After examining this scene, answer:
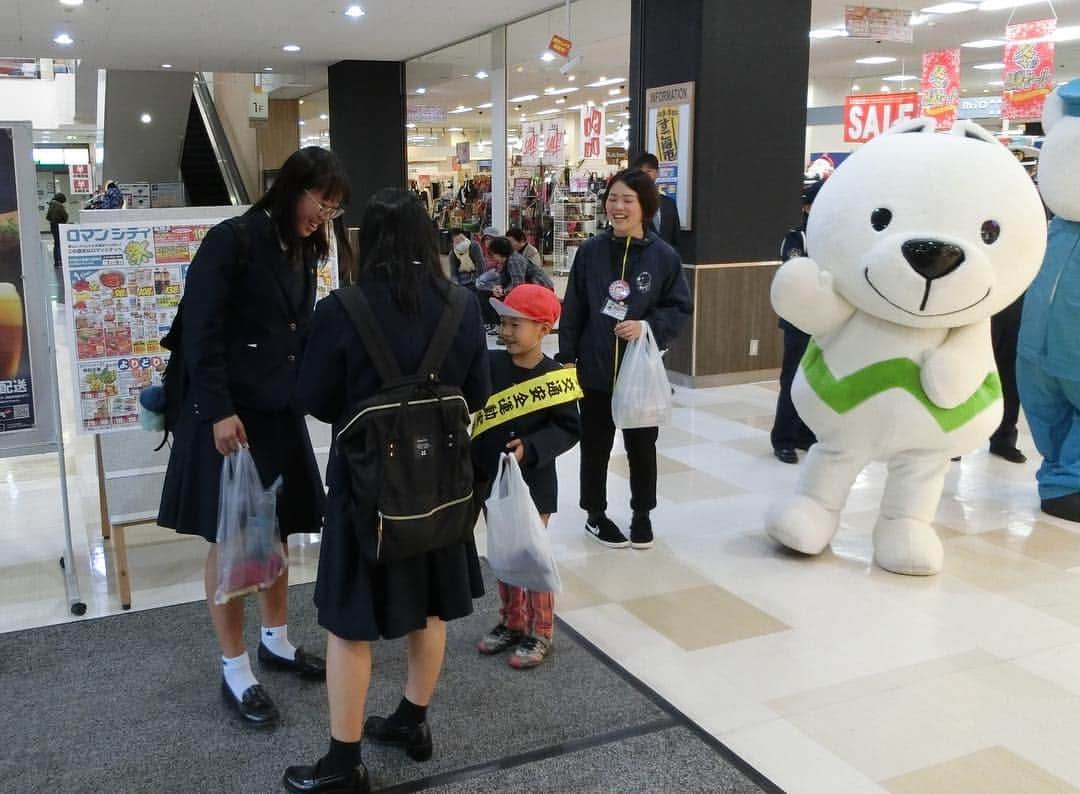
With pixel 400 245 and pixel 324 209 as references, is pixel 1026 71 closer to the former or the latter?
pixel 324 209

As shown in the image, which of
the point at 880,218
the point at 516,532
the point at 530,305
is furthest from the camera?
the point at 880,218

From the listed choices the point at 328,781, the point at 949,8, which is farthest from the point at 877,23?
the point at 328,781

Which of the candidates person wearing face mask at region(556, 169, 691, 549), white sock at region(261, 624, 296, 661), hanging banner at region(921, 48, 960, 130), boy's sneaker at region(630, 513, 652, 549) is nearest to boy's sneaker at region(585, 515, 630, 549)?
boy's sneaker at region(630, 513, 652, 549)

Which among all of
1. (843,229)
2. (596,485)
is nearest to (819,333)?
(843,229)

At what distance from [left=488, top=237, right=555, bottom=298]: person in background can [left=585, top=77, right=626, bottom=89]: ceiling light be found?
7294 mm

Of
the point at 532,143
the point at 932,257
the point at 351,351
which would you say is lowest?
the point at 351,351

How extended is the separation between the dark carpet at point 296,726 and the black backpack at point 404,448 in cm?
72

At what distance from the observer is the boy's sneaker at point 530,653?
294cm

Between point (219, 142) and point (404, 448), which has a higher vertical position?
point (219, 142)

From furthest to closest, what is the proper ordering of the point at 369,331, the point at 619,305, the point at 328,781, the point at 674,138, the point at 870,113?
the point at 870,113 < the point at 674,138 < the point at 619,305 < the point at 328,781 < the point at 369,331

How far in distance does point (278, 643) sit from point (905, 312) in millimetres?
2401

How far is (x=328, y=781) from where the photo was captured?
2.18 meters

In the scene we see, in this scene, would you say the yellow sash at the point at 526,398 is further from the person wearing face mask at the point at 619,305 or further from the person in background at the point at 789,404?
the person in background at the point at 789,404

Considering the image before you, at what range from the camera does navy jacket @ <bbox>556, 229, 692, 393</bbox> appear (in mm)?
3781
